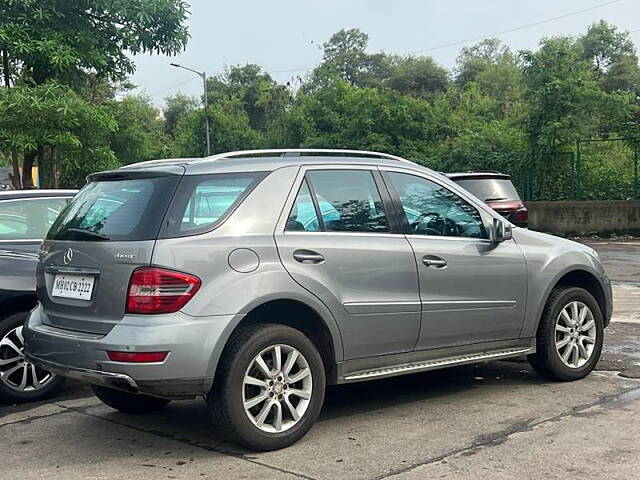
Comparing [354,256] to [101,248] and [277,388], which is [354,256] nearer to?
[277,388]

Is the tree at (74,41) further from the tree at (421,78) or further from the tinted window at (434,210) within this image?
the tree at (421,78)

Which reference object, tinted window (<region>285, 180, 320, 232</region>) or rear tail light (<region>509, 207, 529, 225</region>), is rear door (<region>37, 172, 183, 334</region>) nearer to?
tinted window (<region>285, 180, 320, 232</region>)

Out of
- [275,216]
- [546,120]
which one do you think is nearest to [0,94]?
[275,216]

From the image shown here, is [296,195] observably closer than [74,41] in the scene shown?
Yes

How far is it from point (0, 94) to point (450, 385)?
25.7 ft

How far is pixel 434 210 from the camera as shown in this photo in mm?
5695

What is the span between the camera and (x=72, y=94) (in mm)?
11633

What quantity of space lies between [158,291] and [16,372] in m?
2.33

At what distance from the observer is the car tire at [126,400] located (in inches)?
220

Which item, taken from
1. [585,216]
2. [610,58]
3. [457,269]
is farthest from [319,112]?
[457,269]

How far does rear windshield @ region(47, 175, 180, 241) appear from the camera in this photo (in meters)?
4.59

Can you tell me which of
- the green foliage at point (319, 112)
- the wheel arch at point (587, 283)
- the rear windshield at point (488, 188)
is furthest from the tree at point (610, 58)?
the wheel arch at point (587, 283)

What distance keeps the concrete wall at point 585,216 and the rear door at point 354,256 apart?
18878mm

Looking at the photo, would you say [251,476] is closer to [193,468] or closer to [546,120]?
[193,468]
